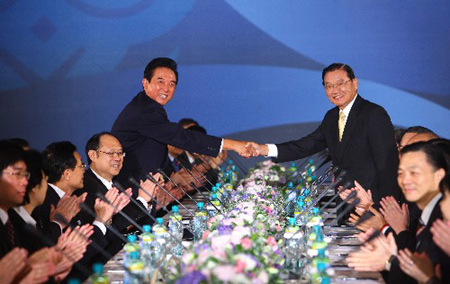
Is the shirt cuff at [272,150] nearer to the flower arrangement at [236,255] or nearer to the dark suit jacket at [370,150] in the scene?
the dark suit jacket at [370,150]

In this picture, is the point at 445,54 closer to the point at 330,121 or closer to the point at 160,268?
the point at 330,121

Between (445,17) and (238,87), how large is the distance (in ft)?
7.00

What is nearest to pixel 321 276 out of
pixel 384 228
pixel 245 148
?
pixel 384 228

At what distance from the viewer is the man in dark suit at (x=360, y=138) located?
339cm

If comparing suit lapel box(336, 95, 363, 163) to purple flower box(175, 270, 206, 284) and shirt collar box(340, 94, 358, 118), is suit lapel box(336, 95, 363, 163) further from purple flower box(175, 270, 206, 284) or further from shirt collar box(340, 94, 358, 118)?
purple flower box(175, 270, 206, 284)

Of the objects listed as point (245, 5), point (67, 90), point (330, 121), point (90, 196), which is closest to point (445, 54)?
point (245, 5)

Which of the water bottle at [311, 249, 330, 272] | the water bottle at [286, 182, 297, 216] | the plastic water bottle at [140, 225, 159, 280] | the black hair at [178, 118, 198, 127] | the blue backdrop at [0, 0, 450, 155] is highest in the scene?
the blue backdrop at [0, 0, 450, 155]

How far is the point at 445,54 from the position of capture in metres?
6.41

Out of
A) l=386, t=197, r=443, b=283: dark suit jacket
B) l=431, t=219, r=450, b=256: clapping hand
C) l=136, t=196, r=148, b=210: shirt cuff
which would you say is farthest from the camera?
l=136, t=196, r=148, b=210: shirt cuff

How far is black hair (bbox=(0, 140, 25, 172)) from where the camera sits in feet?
7.57

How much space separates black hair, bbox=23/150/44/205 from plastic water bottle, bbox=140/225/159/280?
47 centimetres

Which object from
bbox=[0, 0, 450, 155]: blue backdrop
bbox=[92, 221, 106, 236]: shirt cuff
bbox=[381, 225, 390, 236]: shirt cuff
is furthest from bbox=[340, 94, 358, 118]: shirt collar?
bbox=[0, 0, 450, 155]: blue backdrop

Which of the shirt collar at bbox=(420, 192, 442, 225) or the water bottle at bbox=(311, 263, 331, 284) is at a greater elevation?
the shirt collar at bbox=(420, 192, 442, 225)

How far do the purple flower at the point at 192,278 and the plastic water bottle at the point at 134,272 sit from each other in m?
0.32
